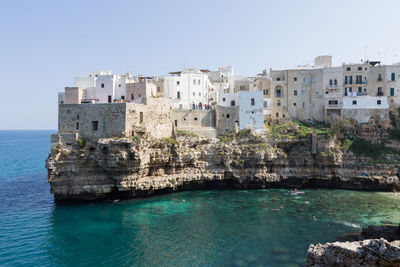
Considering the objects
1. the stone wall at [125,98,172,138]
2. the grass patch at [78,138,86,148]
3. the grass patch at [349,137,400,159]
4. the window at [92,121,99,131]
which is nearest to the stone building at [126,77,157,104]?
the stone wall at [125,98,172,138]

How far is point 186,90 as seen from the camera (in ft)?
157

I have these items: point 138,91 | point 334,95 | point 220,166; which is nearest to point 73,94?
point 138,91

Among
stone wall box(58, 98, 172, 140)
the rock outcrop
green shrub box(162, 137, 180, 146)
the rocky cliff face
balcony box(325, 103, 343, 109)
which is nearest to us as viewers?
the rock outcrop

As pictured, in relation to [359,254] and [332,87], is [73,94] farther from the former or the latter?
[359,254]

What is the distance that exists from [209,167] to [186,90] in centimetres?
1399

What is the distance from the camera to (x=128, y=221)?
92.1ft

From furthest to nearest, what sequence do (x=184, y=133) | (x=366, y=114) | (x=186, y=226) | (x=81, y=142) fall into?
(x=366, y=114) < (x=184, y=133) < (x=81, y=142) < (x=186, y=226)

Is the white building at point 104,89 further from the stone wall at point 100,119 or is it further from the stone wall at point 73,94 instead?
the stone wall at point 100,119

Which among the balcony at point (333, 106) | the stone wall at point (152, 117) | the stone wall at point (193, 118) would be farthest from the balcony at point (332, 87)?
the stone wall at point (152, 117)

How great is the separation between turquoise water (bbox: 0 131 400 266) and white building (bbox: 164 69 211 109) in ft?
51.0

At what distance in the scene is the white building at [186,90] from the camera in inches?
1849

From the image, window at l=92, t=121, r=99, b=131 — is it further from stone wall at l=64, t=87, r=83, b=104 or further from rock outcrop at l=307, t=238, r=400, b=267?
rock outcrop at l=307, t=238, r=400, b=267

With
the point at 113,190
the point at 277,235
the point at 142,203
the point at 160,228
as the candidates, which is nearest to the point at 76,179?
the point at 113,190

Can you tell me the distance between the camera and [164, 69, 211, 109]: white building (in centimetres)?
4697
